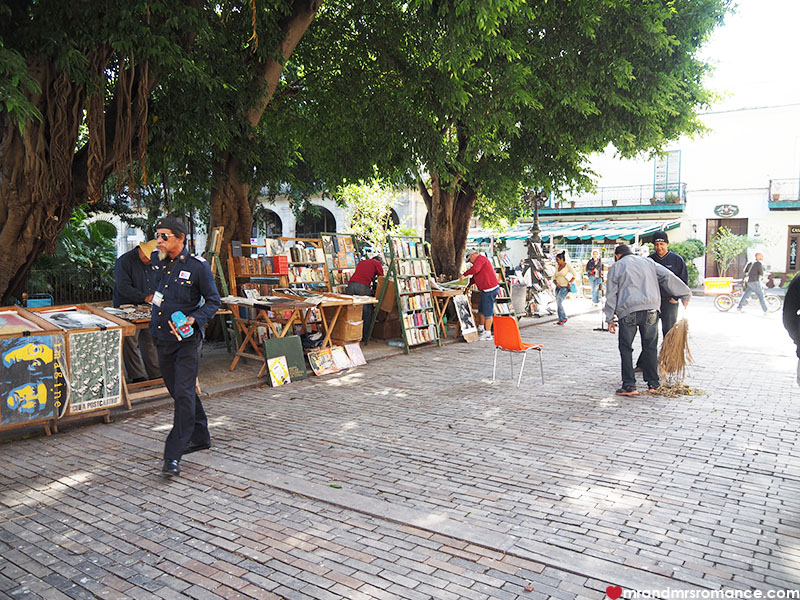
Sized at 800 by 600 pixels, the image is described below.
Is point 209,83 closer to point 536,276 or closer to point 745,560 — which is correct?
point 745,560

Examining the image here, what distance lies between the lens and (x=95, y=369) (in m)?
6.25

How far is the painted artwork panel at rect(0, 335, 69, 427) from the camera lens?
218 inches

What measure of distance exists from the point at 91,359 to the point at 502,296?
996 cm

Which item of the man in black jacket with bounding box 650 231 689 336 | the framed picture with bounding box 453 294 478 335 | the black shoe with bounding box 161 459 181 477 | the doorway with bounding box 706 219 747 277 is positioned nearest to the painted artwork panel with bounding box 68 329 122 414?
the black shoe with bounding box 161 459 181 477

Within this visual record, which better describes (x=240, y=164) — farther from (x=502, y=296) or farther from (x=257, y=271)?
(x=502, y=296)

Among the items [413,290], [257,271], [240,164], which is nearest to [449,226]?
[413,290]

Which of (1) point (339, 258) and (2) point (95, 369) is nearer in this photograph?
(2) point (95, 369)

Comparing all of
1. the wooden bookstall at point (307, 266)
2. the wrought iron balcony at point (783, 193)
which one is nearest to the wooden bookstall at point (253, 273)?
the wooden bookstall at point (307, 266)

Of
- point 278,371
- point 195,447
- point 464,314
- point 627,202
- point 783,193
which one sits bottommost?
point 195,447

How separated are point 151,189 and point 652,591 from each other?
8.50m

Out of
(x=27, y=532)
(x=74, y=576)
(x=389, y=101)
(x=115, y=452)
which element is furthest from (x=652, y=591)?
(x=389, y=101)

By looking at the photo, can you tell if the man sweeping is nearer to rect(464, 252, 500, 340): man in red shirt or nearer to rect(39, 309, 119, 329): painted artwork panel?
rect(464, 252, 500, 340): man in red shirt

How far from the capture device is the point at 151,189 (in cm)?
912

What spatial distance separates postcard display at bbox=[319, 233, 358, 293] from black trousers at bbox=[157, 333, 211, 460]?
6099 mm
